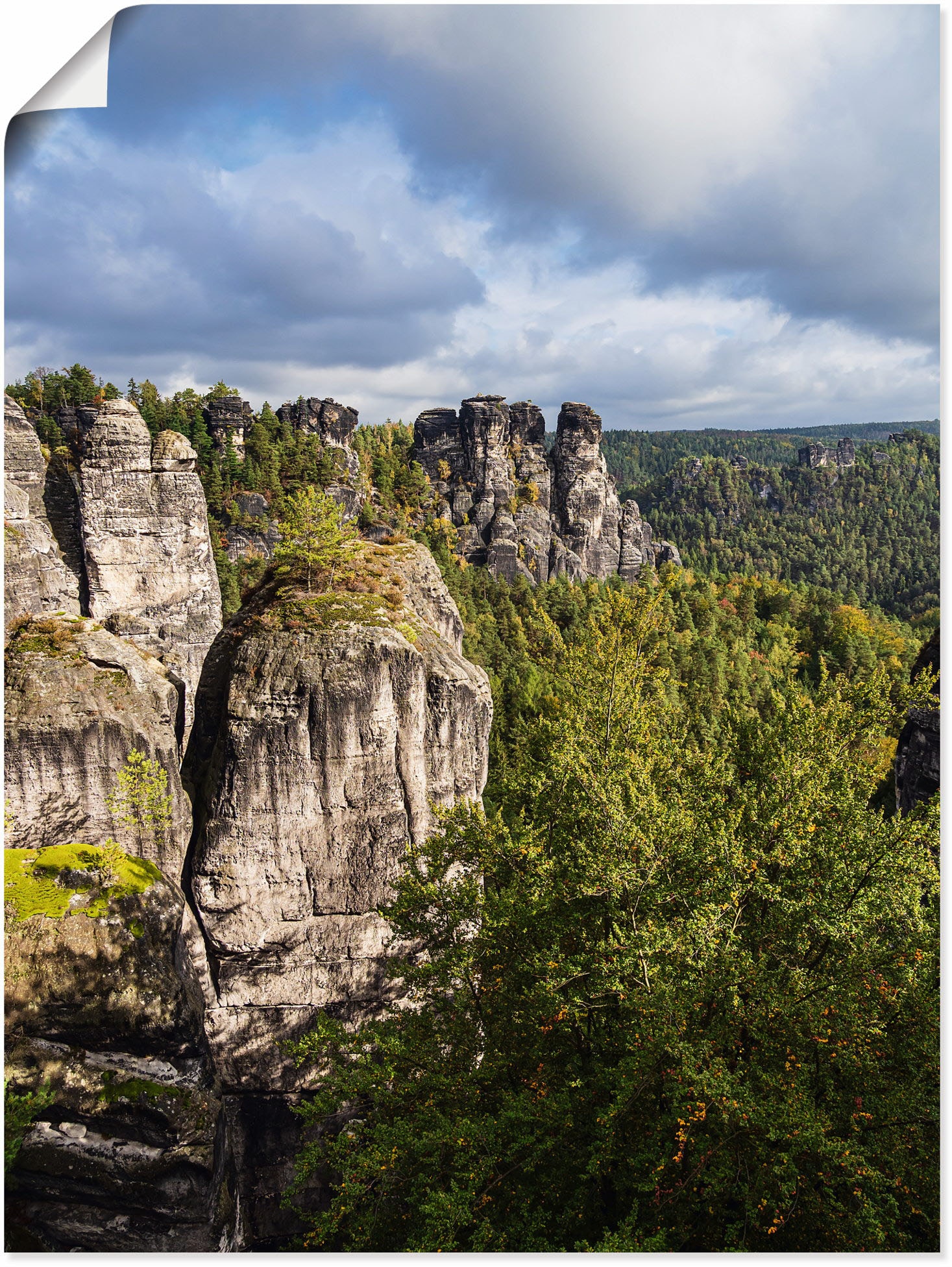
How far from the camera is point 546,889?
9078 mm

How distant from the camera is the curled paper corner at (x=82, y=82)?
6648 mm

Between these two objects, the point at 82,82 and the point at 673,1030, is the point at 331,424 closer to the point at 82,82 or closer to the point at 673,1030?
the point at 82,82

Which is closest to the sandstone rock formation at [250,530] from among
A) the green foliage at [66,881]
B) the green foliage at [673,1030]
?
the green foliage at [66,881]

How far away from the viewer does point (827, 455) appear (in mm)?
156375

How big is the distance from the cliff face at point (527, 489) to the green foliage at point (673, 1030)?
2340 inches

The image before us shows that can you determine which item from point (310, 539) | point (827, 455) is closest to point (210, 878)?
point (310, 539)

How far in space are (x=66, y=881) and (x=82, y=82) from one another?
8.72 metres

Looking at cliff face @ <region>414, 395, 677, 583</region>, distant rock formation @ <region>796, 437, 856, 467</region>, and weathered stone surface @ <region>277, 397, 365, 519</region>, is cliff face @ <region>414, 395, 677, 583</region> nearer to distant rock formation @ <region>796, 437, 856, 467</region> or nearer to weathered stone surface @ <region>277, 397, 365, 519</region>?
weathered stone surface @ <region>277, 397, 365, 519</region>

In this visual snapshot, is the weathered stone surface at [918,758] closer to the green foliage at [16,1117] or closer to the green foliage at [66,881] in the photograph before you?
the green foliage at [66,881]

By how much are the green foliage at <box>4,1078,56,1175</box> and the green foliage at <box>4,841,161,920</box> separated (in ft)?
5.69

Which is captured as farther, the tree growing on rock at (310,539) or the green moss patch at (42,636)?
the tree growing on rock at (310,539)

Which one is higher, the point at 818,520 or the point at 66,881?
the point at 818,520

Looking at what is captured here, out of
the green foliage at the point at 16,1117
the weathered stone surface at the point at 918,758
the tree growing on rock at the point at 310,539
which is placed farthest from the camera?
the tree growing on rock at the point at 310,539

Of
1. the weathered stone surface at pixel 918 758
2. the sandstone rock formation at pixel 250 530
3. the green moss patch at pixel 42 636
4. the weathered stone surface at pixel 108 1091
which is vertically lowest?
the weathered stone surface at pixel 108 1091
